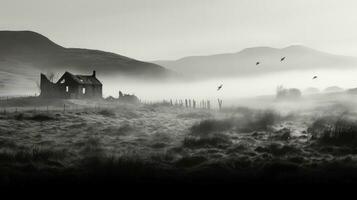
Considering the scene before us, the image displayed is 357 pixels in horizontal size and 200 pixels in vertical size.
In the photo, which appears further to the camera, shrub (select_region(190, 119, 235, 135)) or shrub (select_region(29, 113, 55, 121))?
shrub (select_region(29, 113, 55, 121))

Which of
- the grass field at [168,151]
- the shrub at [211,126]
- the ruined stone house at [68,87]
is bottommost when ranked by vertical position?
the grass field at [168,151]

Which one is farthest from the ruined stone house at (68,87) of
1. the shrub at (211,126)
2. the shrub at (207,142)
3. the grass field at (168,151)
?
the shrub at (207,142)

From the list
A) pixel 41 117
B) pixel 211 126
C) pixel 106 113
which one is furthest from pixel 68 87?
pixel 211 126

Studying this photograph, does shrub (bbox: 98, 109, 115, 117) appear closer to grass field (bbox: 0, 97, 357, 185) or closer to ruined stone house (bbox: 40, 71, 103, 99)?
grass field (bbox: 0, 97, 357, 185)

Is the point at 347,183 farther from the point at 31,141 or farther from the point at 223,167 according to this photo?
the point at 31,141

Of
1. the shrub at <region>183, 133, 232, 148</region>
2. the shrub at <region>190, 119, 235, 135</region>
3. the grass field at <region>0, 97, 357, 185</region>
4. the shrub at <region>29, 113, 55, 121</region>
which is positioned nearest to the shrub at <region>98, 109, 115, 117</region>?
the grass field at <region>0, 97, 357, 185</region>

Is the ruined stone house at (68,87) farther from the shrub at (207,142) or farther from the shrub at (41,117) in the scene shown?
the shrub at (207,142)

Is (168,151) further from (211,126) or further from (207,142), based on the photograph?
(211,126)

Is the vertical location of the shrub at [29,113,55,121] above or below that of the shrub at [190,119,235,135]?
above

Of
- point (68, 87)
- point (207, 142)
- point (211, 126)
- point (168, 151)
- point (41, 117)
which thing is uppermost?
point (68, 87)

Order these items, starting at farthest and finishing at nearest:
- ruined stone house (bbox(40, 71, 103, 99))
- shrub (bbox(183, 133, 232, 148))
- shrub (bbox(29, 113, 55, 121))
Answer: ruined stone house (bbox(40, 71, 103, 99)), shrub (bbox(29, 113, 55, 121)), shrub (bbox(183, 133, 232, 148))

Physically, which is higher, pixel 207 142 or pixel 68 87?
pixel 68 87

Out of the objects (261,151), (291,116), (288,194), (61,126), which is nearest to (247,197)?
(288,194)

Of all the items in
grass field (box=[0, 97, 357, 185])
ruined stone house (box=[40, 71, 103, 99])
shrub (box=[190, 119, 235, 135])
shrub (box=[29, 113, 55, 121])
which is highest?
ruined stone house (box=[40, 71, 103, 99])
